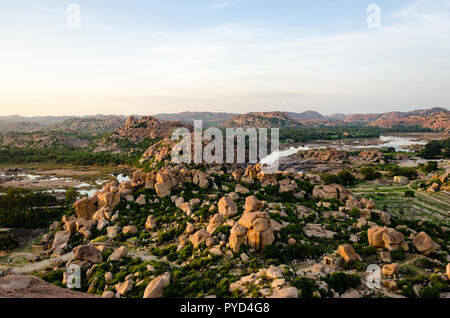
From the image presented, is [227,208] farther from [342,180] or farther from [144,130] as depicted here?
[144,130]

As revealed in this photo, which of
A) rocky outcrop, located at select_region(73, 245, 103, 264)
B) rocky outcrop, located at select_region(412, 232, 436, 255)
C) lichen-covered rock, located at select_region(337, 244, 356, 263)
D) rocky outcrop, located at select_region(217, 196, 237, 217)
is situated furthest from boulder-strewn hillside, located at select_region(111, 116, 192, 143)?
rocky outcrop, located at select_region(412, 232, 436, 255)

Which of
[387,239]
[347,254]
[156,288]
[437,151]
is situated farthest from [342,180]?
[437,151]

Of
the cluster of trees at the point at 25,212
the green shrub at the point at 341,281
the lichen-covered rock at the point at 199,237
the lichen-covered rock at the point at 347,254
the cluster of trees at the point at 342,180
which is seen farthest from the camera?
the cluster of trees at the point at 342,180

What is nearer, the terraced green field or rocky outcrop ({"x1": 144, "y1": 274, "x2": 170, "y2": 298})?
rocky outcrop ({"x1": 144, "y1": 274, "x2": 170, "y2": 298})

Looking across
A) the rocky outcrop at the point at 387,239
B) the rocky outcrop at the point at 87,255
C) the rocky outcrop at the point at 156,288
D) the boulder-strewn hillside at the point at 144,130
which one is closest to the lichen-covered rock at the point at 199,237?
the rocky outcrop at the point at 156,288

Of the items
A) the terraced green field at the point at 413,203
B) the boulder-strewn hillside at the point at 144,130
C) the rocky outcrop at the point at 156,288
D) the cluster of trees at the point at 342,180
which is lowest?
the terraced green field at the point at 413,203

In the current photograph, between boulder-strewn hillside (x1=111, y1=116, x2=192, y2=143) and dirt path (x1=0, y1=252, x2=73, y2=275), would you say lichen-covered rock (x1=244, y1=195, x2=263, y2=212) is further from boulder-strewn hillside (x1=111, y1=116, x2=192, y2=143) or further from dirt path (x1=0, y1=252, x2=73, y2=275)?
boulder-strewn hillside (x1=111, y1=116, x2=192, y2=143)

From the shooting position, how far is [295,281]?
10.5m

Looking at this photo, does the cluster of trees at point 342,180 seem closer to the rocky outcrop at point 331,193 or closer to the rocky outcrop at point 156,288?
the rocky outcrop at point 331,193

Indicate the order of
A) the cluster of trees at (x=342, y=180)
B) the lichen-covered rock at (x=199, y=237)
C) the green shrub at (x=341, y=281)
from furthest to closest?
the cluster of trees at (x=342, y=180) < the lichen-covered rock at (x=199, y=237) < the green shrub at (x=341, y=281)

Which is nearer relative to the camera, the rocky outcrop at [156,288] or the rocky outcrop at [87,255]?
the rocky outcrop at [156,288]
